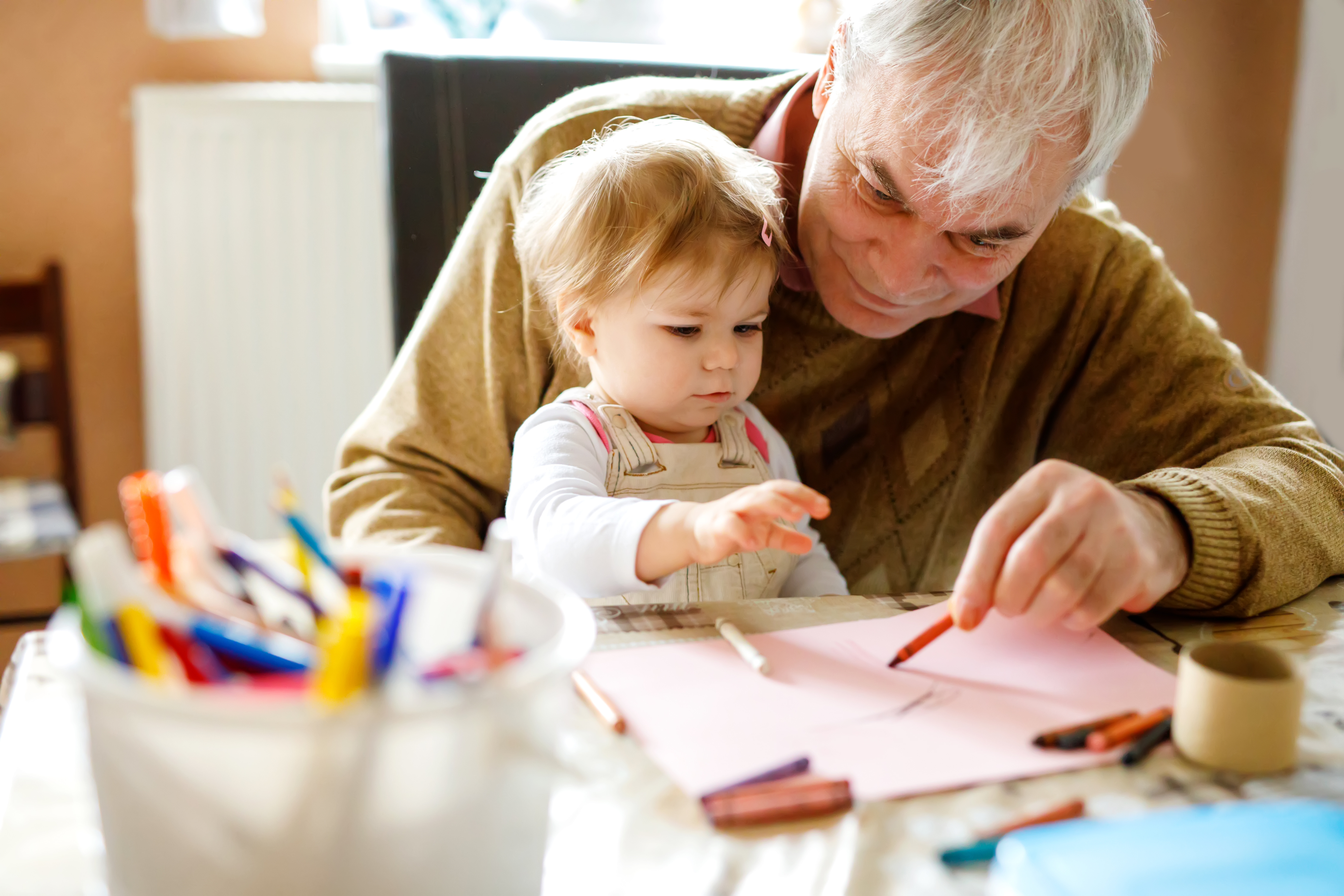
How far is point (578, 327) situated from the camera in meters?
1.04

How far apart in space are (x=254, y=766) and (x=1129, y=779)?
1.48ft

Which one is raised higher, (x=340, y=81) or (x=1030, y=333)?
(x=340, y=81)

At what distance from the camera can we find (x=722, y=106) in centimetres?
123

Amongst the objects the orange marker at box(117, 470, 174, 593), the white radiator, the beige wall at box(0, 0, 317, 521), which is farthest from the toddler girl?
the beige wall at box(0, 0, 317, 521)

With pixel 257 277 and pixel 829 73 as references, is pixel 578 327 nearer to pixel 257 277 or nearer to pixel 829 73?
pixel 829 73

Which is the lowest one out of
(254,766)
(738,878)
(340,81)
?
(738,878)

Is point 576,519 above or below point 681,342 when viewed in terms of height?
below

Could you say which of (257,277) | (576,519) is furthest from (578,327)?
(257,277)

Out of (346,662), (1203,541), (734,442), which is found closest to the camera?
(346,662)

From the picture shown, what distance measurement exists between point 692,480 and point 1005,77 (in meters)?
0.42

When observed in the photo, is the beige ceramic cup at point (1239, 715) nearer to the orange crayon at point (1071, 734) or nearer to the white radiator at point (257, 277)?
the orange crayon at point (1071, 734)

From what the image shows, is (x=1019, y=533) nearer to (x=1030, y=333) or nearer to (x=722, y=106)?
(x=1030, y=333)

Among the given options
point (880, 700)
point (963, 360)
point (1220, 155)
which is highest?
A: point (1220, 155)

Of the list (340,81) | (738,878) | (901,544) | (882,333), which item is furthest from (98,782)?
(340,81)
